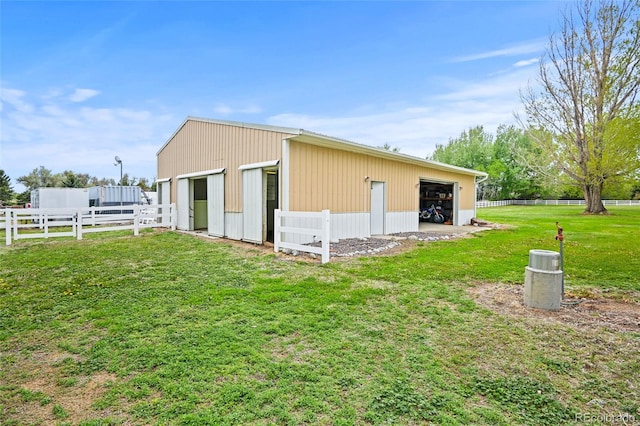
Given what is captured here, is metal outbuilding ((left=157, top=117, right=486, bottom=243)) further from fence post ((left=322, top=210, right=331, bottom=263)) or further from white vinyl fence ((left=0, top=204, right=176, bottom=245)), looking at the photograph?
fence post ((left=322, top=210, right=331, bottom=263))

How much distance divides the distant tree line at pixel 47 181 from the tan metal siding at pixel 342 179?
26.5m

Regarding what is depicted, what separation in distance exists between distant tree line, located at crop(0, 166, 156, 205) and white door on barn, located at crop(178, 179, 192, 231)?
20.4m

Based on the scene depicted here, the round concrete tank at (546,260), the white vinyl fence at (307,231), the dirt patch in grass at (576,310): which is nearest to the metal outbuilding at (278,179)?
the white vinyl fence at (307,231)

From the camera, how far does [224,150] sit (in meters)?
10.1

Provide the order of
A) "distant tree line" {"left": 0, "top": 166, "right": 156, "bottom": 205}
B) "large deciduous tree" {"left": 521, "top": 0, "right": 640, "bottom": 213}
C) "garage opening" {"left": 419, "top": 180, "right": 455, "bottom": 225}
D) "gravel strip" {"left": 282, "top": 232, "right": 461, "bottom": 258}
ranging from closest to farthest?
"gravel strip" {"left": 282, "top": 232, "right": 461, "bottom": 258} < "garage opening" {"left": 419, "top": 180, "right": 455, "bottom": 225} < "large deciduous tree" {"left": 521, "top": 0, "right": 640, "bottom": 213} < "distant tree line" {"left": 0, "top": 166, "right": 156, "bottom": 205}

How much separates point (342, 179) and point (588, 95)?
2113 centimetres

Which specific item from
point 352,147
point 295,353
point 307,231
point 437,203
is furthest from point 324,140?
point 437,203

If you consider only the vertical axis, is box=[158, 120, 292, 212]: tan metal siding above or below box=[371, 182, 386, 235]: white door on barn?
above

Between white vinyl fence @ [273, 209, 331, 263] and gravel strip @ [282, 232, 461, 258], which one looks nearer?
white vinyl fence @ [273, 209, 331, 263]

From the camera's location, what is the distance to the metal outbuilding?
27.3ft

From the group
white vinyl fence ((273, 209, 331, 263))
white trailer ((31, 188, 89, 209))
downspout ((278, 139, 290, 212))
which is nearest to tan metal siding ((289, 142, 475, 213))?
downspout ((278, 139, 290, 212))

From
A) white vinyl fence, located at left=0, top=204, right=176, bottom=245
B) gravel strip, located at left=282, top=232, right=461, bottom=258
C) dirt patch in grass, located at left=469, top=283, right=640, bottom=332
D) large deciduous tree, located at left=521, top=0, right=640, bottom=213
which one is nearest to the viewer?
dirt patch in grass, located at left=469, top=283, right=640, bottom=332

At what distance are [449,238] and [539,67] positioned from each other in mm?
19761

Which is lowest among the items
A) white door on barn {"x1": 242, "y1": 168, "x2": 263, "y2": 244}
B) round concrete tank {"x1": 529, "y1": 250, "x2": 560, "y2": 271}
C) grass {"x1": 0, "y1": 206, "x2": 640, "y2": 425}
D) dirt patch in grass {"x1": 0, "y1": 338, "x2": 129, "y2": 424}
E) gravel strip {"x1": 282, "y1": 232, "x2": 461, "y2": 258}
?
dirt patch in grass {"x1": 0, "y1": 338, "x2": 129, "y2": 424}
